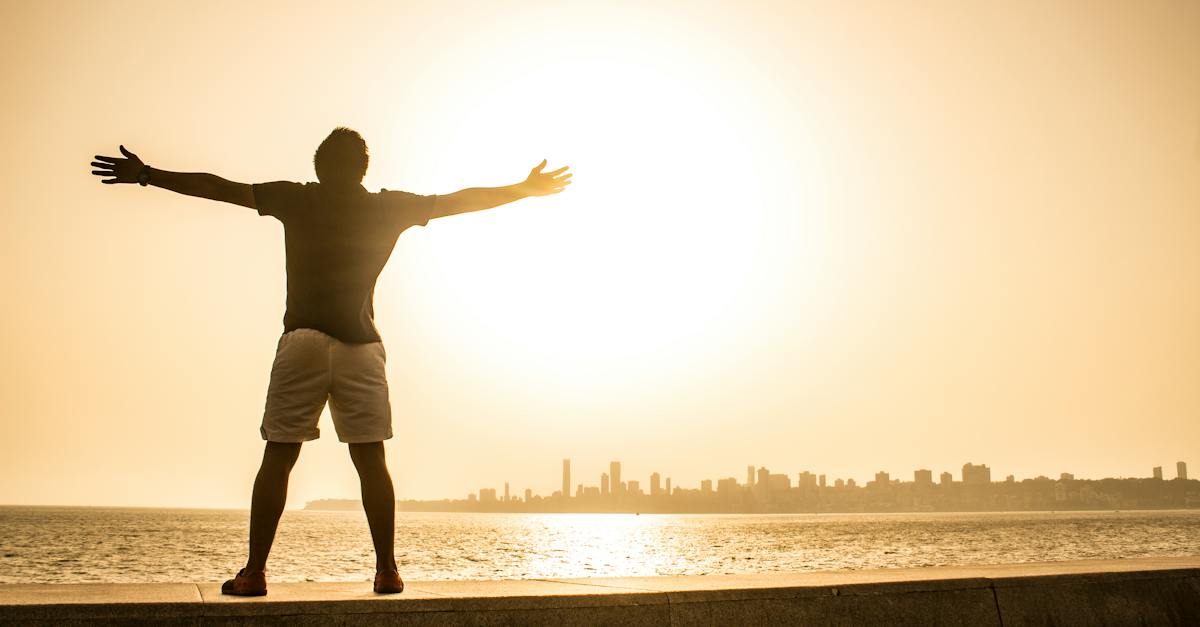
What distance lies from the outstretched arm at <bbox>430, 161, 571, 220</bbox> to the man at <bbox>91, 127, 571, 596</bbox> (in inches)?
4.1

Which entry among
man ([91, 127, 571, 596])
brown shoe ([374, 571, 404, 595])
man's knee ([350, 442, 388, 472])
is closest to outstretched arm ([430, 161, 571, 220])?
man ([91, 127, 571, 596])

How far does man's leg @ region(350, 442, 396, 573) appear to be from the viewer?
479cm

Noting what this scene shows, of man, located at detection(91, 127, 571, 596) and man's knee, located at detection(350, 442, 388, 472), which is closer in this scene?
man, located at detection(91, 127, 571, 596)

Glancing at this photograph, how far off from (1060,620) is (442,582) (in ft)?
10.9

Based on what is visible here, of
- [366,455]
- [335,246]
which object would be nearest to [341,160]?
[335,246]

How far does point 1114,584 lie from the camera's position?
206 inches

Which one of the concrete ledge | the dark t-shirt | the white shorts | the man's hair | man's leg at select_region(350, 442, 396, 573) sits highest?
the man's hair

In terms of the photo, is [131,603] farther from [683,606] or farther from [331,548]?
[331,548]

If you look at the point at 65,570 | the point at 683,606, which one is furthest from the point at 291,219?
the point at 65,570

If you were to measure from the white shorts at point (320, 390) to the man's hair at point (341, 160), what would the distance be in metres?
0.93

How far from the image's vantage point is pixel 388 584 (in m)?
4.30

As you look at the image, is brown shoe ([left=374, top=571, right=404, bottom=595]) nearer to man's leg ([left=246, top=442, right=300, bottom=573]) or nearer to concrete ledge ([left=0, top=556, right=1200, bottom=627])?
concrete ledge ([left=0, top=556, right=1200, bottom=627])

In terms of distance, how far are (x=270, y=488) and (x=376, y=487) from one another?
528 millimetres

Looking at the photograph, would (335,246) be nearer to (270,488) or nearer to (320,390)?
(320,390)
